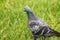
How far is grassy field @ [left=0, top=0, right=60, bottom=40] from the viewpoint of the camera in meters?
6.01

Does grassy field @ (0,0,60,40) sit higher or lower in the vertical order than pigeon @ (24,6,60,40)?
lower

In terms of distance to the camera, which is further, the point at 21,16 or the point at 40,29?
the point at 21,16

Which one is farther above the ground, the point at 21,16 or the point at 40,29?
the point at 40,29

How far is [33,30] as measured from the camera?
549 centimetres

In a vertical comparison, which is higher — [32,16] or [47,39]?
[32,16]

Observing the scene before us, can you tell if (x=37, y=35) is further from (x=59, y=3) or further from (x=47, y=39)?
(x=59, y=3)

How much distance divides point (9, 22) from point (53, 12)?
40.0 inches

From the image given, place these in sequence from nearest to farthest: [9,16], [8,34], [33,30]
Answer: [33,30]
[8,34]
[9,16]

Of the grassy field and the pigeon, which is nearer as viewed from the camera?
the pigeon

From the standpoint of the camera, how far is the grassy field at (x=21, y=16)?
6011 millimetres

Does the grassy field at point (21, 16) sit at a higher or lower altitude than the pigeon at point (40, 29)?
lower

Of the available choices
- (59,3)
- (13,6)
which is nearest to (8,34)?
(13,6)

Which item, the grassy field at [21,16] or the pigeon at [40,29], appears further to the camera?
the grassy field at [21,16]

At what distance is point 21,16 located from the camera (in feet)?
21.3
